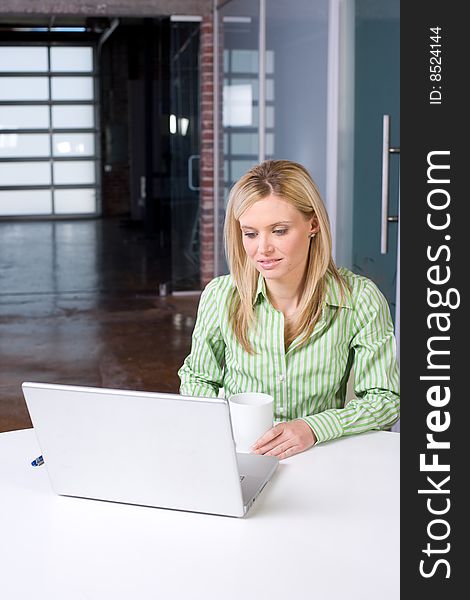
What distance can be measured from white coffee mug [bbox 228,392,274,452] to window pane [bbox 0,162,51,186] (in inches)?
525

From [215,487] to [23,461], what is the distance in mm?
541

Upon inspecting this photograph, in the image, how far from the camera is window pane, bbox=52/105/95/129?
14.7m

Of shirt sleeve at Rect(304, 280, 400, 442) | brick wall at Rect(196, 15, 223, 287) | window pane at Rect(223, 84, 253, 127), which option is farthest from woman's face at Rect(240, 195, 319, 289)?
brick wall at Rect(196, 15, 223, 287)

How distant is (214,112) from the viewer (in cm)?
795

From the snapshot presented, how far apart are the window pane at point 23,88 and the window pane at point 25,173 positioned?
106 centimetres

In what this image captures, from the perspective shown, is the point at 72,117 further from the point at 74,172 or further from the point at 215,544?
the point at 215,544

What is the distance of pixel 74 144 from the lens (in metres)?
15.0

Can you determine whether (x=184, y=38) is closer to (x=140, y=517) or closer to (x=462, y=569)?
(x=140, y=517)

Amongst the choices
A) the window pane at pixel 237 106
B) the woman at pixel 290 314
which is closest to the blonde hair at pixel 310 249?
the woman at pixel 290 314

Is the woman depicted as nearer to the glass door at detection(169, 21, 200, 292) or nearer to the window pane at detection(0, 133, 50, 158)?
the glass door at detection(169, 21, 200, 292)

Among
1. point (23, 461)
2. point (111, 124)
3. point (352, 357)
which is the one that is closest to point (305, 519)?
point (23, 461)

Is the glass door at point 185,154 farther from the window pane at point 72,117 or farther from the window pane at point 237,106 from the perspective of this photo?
the window pane at point 72,117

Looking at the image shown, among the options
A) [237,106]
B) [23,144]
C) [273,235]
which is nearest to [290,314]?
[273,235]

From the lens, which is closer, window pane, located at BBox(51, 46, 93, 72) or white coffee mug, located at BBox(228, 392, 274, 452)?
white coffee mug, located at BBox(228, 392, 274, 452)
